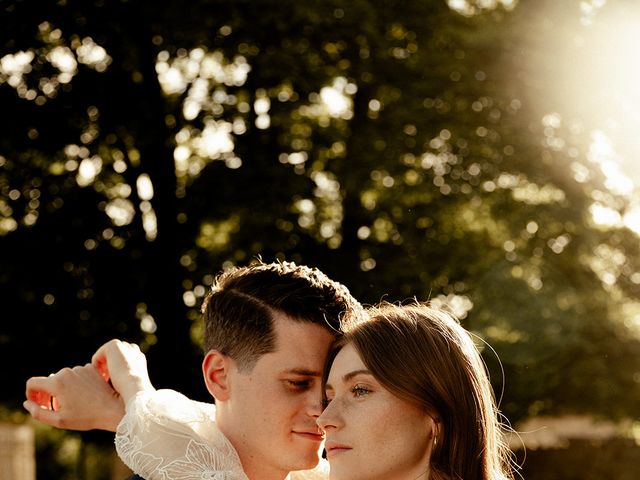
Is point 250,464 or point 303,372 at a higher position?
point 303,372

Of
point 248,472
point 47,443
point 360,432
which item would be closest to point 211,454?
point 248,472

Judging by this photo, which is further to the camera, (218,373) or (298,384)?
(218,373)

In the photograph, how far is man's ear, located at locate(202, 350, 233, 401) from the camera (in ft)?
11.9

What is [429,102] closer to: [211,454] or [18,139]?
[18,139]

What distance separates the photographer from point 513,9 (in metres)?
13.1

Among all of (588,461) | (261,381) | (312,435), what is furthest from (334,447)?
(588,461)

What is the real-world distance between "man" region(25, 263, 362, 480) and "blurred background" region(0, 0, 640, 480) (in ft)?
29.5

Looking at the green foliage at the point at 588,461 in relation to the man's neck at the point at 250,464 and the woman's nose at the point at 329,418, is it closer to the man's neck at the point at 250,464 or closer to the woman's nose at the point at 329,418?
the man's neck at the point at 250,464

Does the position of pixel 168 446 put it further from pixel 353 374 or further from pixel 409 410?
pixel 409 410

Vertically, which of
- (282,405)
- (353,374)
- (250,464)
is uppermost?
(353,374)

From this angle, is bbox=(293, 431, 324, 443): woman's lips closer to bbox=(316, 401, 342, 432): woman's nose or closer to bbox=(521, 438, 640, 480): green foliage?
bbox=(316, 401, 342, 432): woman's nose

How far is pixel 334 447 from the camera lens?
3.23m

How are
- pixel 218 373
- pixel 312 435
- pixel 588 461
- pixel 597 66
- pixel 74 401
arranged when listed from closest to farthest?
pixel 74 401 < pixel 312 435 < pixel 218 373 < pixel 597 66 < pixel 588 461

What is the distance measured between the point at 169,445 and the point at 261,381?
17.9 inches
